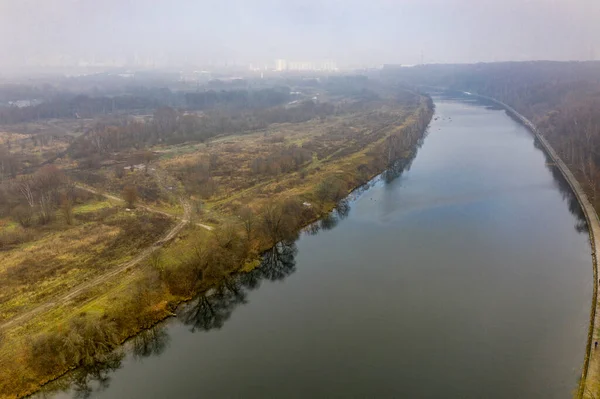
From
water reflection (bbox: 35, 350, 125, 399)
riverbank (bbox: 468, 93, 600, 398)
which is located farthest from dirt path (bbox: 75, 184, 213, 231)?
riverbank (bbox: 468, 93, 600, 398)

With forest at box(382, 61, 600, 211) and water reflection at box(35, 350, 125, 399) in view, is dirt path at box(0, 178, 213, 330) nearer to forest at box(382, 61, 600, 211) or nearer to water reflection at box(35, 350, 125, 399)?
water reflection at box(35, 350, 125, 399)

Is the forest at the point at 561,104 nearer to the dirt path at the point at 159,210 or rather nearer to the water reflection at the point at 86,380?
the dirt path at the point at 159,210

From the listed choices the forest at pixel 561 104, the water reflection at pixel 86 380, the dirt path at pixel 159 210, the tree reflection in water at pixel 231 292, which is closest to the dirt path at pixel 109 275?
the dirt path at pixel 159 210

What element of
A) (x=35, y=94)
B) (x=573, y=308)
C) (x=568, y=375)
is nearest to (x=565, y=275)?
(x=573, y=308)

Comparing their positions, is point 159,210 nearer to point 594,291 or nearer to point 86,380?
point 86,380

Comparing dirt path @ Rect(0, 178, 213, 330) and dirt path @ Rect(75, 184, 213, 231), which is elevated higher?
dirt path @ Rect(75, 184, 213, 231)
